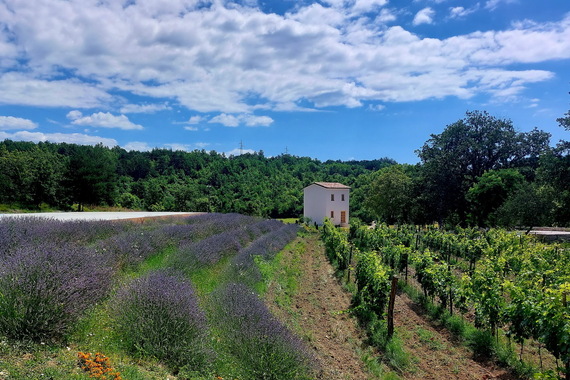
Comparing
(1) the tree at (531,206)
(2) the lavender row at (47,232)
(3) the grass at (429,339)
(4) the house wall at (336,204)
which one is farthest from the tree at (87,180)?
(1) the tree at (531,206)

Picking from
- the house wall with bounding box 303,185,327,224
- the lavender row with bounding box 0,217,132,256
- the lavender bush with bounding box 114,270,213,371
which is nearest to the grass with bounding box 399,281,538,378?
the lavender bush with bounding box 114,270,213,371

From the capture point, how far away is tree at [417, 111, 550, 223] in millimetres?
34469

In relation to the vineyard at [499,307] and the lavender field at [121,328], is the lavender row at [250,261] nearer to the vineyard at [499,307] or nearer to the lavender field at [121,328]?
the lavender field at [121,328]

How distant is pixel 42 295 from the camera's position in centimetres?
453

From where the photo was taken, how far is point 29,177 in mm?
35312

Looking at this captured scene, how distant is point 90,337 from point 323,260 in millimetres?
14287

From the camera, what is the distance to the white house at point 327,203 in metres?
42.0

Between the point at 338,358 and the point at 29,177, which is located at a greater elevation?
the point at 29,177

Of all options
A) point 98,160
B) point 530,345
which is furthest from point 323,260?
point 98,160

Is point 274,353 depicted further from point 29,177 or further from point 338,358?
point 29,177

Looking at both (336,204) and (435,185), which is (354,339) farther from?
(336,204)

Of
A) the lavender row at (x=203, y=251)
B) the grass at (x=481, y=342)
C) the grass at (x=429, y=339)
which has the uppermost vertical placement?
the lavender row at (x=203, y=251)

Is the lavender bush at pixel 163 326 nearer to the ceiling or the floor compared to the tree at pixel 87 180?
nearer to the floor

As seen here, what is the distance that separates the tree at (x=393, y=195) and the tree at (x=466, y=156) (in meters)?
2.65
